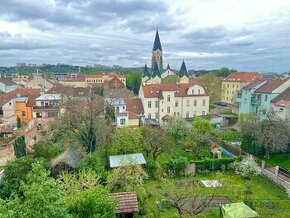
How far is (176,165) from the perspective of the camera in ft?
95.0

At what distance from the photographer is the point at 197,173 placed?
29562 millimetres

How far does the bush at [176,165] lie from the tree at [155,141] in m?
2.09

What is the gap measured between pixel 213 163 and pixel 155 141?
6.78 metres

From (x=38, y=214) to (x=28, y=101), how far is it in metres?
42.7

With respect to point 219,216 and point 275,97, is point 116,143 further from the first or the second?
point 275,97

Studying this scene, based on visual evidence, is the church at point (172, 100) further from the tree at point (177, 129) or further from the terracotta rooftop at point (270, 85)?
the terracotta rooftop at point (270, 85)

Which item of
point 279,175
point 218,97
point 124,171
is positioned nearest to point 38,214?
point 124,171

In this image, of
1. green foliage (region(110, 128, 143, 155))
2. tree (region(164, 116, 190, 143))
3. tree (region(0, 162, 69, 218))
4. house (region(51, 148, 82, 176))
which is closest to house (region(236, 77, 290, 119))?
tree (region(164, 116, 190, 143))

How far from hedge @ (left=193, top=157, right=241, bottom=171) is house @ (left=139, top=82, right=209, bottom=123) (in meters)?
21.0

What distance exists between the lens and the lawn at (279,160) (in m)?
30.4

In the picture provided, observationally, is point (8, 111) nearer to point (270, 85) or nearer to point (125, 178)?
point (125, 178)

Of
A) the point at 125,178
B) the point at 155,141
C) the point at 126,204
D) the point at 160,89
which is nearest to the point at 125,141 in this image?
the point at 155,141

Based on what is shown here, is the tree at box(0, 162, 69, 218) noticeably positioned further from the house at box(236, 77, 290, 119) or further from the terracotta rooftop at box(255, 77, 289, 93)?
the terracotta rooftop at box(255, 77, 289, 93)

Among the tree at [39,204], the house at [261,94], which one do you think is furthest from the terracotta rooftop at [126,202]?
the house at [261,94]
